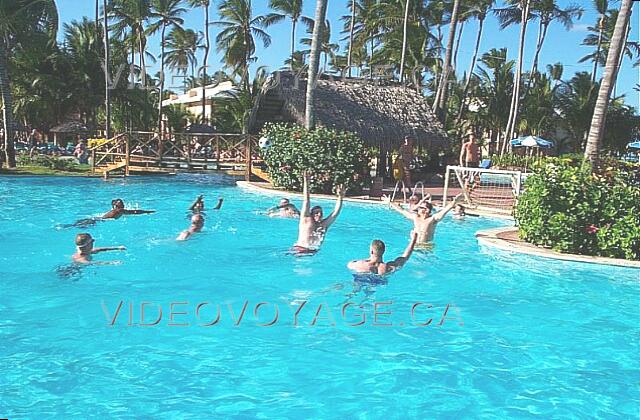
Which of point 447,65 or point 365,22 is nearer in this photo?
point 447,65

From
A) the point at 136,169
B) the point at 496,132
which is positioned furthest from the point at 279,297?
the point at 496,132

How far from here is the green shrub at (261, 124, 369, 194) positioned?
18172 mm

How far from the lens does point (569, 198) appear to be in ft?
32.9

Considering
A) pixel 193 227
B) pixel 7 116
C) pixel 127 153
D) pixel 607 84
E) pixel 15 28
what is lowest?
pixel 193 227

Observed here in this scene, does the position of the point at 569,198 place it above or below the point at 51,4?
below

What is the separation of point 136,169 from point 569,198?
17.6 metres

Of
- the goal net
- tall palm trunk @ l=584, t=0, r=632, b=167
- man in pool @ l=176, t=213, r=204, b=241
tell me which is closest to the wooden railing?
the goal net

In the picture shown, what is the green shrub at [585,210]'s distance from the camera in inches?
381

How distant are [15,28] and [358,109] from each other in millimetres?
13871

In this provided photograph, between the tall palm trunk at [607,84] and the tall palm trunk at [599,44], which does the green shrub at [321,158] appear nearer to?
Answer: the tall palm trunk at [607,84]

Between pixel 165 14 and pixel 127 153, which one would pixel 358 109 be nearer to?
pixel 127 153

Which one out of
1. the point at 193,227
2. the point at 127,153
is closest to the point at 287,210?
the point at 193,227

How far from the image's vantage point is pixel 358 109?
23219mm

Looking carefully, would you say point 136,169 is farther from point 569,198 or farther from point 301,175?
point 569,198
